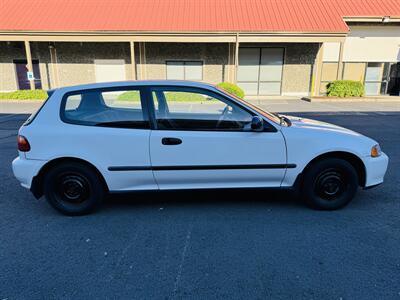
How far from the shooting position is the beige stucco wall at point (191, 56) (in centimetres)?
1919

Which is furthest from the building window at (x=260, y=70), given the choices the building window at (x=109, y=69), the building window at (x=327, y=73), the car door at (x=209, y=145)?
the car door at (x=209, y=145)

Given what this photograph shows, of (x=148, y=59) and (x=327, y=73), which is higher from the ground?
(x=148, y=59)

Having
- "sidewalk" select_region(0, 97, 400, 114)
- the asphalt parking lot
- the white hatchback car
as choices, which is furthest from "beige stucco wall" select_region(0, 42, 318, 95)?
Result: the white hatchback car

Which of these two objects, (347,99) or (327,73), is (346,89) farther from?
(327,73)

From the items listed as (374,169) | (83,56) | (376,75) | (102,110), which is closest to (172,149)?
(102,110)

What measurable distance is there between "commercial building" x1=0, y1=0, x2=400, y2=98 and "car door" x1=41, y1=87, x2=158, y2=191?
15082 millimetres

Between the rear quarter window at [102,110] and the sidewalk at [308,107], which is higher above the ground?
the rear quarter window at [102,110]

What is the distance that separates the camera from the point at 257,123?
350 cm

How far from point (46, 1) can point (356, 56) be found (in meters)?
20.1

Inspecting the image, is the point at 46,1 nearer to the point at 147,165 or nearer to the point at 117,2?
the point at 117,2

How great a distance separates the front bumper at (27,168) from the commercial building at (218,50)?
15.2 metres

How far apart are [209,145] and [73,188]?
5.65 feet

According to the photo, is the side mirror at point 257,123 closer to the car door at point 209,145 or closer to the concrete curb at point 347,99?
the car door at point 209,145

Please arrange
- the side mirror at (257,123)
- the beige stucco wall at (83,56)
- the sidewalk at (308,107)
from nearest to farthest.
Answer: the side mirror at (257,123) < the sidewalk at (308,107) < the beige stucco wall at (83,56)
